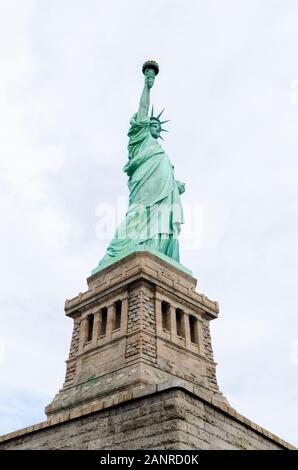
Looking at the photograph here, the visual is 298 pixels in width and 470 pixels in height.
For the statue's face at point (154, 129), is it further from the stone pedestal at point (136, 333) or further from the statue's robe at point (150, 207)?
the stone pedestal at point (136, 333)

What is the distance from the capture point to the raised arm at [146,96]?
1373 inches

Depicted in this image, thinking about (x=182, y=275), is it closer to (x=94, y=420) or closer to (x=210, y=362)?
(x=210, y=362)

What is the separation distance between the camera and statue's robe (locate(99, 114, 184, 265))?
2791cm

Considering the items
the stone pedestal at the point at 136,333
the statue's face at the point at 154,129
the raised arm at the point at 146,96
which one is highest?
the raised arm at the point at 146,96

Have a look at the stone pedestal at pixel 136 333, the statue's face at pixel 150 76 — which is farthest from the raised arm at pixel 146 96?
the stone pedestal at pixel 136 333

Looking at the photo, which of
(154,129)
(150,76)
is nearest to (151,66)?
(150,76)

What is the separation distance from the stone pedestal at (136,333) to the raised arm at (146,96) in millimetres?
12799

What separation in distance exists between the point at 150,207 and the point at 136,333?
8.92 meters

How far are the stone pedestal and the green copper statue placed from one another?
5.62 feet

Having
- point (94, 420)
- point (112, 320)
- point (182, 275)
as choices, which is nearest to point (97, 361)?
point (112, 320)

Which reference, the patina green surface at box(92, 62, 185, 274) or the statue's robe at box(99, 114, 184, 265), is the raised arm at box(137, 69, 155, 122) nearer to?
the patina green surface at box(92, 62, 185, 274)

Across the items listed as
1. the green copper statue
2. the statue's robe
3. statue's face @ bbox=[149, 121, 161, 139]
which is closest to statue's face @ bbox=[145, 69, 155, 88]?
the green copper statue
